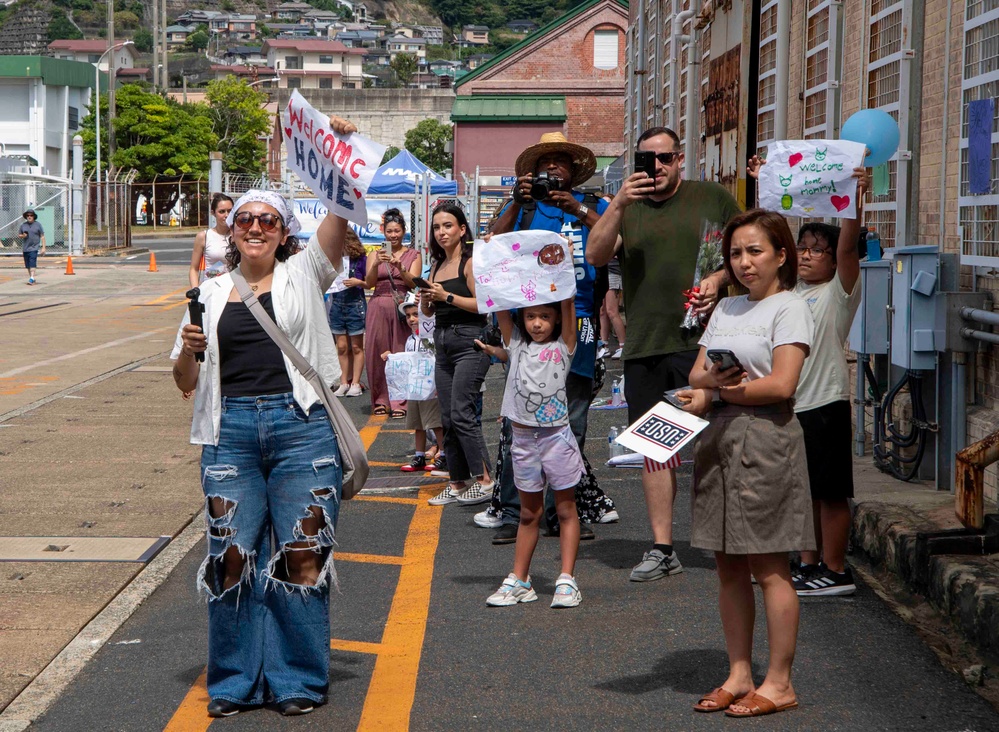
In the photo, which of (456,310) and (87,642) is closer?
(87,642)

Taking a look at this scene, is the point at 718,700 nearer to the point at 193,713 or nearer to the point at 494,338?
the point at 193,713

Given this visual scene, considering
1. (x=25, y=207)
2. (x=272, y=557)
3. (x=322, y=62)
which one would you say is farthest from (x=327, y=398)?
(x=322, y=62)

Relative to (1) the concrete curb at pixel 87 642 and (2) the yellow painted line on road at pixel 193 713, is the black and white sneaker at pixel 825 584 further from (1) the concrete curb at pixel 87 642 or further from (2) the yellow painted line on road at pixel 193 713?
(1) the concrete curb at pixel 87 642

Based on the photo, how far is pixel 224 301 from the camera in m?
4.61

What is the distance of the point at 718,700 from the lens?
434 cm

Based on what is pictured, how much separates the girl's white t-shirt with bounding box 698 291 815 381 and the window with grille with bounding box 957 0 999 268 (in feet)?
9.33

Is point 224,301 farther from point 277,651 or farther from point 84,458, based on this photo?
point 84,458

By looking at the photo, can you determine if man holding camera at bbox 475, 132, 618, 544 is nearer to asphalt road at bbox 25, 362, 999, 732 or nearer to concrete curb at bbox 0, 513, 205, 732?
asphalt road at bbox 25, 362, 999, 732

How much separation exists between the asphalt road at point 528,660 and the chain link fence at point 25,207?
39914 millimetres

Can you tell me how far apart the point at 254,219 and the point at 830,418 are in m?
2.76

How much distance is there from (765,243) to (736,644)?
4.47 feet

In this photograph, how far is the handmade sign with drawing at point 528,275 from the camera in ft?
19.4

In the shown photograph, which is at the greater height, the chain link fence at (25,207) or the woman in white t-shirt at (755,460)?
the chain link fence at (25,207)

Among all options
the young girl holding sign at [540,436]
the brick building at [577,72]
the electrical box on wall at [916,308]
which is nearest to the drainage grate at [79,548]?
the young girl holding sign at [540,436]
